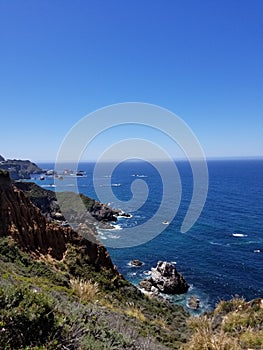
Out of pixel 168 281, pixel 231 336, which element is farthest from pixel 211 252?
pixel 231 336

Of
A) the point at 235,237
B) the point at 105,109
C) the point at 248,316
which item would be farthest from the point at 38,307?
the point at 235,237

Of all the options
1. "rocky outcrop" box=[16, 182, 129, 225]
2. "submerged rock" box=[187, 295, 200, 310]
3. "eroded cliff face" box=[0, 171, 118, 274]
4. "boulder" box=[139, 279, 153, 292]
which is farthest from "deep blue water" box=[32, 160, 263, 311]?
"eroded cliff face" box=[0, 171, 118, 274]

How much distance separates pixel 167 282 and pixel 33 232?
1602 centimetres

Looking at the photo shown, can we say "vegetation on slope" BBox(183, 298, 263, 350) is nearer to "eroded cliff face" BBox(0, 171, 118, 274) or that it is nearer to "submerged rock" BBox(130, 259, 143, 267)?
"eroded cliff face" BBox(0, 171, 118, 274)

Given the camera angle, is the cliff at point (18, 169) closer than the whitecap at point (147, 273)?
No

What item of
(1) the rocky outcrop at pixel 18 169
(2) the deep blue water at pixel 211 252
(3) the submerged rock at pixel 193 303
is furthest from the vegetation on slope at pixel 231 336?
(1) the rocky outcrop at pixel 18 169

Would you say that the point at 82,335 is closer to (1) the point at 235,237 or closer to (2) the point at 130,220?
(1) the point at 235,237

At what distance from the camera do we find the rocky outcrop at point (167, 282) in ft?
105

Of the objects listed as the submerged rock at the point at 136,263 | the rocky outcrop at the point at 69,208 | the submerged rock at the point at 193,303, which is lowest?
the submerged rock at the point at 193,303

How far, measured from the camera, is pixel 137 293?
2305cm

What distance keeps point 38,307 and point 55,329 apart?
1.48ft

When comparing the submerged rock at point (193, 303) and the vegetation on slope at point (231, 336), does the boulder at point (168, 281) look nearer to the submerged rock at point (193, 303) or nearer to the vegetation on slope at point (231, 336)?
the submerged rock at point (193, 303)

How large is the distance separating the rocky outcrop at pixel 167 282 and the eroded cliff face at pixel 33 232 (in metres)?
8.56

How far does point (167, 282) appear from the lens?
1265 inches
